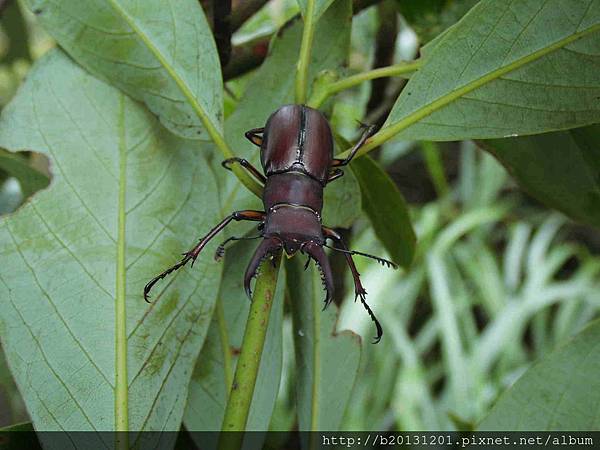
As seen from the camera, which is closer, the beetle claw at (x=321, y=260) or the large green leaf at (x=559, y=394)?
the beetle claw at (x=321, y=260)

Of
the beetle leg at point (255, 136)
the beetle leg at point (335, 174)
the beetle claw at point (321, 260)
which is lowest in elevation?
the beetle claw at point (321, 260)

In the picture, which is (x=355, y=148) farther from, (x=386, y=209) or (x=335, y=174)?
(x=386, y=209)

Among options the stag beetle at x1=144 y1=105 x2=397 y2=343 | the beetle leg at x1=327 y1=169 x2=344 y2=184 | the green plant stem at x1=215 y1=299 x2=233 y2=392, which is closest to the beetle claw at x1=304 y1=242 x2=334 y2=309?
the stag beetle at x1=144 y1=105 x2=397 y2=343

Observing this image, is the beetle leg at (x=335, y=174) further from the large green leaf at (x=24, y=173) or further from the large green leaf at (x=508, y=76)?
the large green leaf at (x=24, y=173)

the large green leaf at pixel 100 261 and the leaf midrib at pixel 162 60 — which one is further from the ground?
the leaf midrib at pixel 162 60

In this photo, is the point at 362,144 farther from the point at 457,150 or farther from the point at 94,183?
the point at 457,150

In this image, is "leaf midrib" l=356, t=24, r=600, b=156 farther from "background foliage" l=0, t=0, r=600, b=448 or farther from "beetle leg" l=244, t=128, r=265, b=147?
"beetle leg" l=244, t=128, r=265, b=147

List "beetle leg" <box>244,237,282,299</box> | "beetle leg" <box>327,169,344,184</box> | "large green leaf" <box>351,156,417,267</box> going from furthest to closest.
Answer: "large green leaf" <box>351,156,417,267</box> → "beetle leg" <box>327,169,344,184</box> → "beetle leg" <box>244,237,282,299</box>

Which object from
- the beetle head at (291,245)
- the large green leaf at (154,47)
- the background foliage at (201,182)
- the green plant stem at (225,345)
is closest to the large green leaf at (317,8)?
the background foliage at (201,182)
